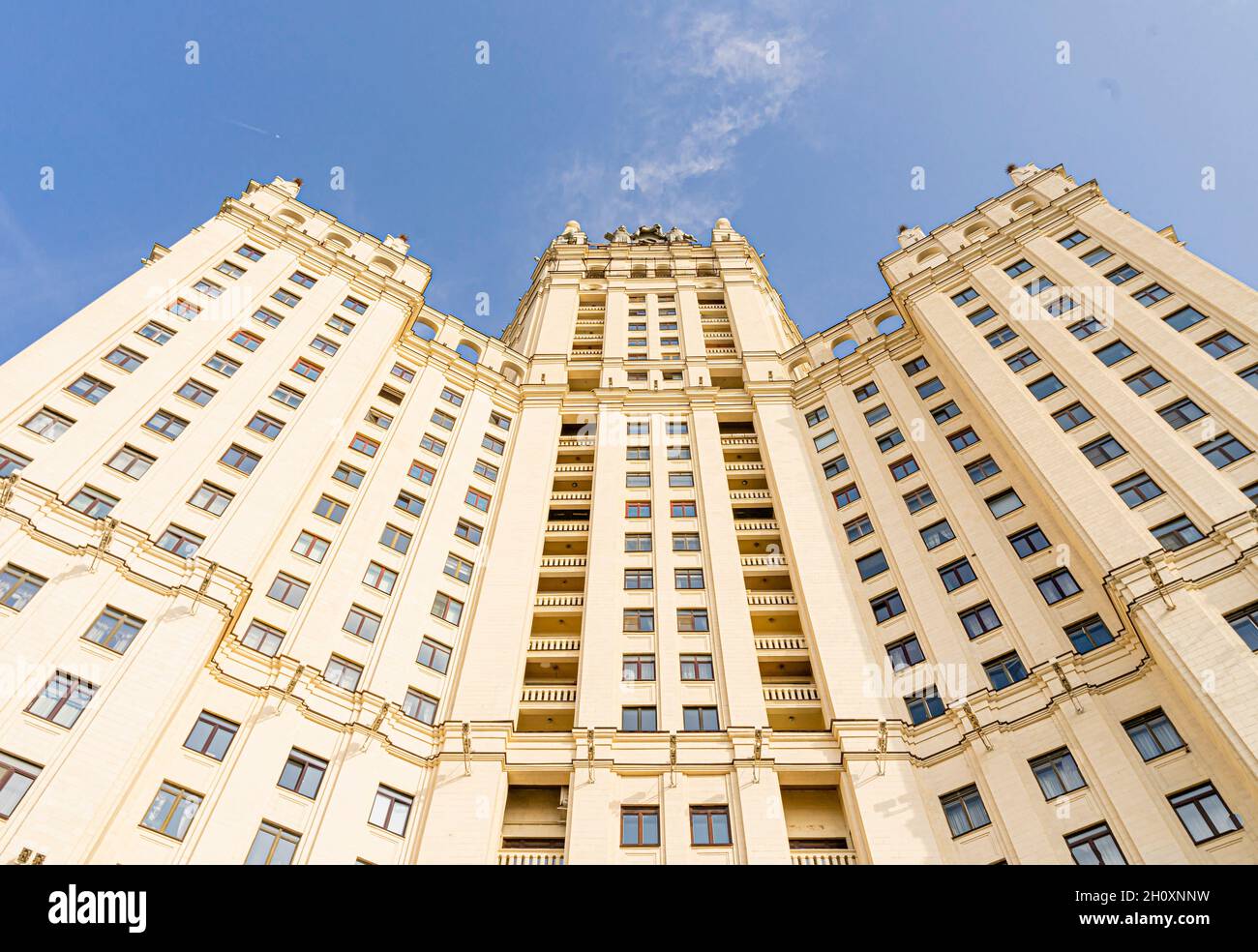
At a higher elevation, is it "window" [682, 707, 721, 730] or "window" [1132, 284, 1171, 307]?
"window" [1132, 284, 1171, 307]

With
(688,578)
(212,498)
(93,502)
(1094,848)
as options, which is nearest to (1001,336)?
(688,578)

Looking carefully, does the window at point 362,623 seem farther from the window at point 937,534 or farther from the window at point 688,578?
the window at point 937,534

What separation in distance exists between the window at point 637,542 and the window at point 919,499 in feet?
37.8

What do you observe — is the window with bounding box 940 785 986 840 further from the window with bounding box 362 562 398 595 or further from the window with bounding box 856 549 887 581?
the window with bounding box 362 562 398 595

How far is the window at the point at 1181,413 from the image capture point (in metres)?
34.6

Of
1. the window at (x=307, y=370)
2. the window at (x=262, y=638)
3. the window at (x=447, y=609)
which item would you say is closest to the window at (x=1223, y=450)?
the window at (x=447, y=609)

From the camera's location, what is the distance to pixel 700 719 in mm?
32812

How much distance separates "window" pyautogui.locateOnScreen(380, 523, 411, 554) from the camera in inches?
1507

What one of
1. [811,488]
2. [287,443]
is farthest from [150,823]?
[811,488]

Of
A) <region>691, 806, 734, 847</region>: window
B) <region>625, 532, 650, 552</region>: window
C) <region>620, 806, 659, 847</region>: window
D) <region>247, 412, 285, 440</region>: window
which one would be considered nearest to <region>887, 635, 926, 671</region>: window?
<region>691, 806, 734, 847</region>: window

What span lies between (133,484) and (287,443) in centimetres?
673

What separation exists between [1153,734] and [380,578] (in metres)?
27.0

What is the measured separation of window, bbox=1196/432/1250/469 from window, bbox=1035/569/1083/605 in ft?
20.4
